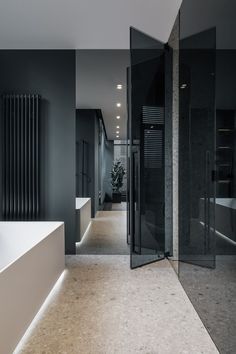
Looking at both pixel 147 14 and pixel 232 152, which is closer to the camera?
pixel 232 152

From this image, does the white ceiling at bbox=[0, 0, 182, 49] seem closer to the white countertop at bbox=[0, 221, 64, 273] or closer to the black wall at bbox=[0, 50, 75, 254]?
the black wall at bbox=[0, 50, 75, 254]

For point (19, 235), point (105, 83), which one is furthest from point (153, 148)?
point (19, 235)

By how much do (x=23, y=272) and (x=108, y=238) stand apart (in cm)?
236

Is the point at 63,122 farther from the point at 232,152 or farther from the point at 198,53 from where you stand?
the point at 232,152

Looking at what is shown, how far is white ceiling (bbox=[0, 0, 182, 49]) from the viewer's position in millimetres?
3309

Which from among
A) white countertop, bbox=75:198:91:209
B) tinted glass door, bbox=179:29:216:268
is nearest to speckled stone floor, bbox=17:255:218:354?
tinted glass door, bbox=179:29:216:268

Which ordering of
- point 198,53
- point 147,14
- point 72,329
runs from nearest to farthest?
point 72,329
point 198,53
point 147,14

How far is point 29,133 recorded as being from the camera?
14.3 ft

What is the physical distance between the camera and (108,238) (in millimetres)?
4484

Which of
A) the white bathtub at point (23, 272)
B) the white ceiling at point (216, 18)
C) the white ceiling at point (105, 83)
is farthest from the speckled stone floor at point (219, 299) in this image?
the white ceiling at point (105, 83)

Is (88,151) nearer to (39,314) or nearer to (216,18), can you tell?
(39,314)

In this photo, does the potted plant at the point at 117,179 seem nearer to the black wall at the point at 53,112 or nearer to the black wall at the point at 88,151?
the black wall at the point at 88,151

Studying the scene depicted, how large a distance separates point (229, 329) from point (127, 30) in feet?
11.3

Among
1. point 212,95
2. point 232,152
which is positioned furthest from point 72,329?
point 212,95
